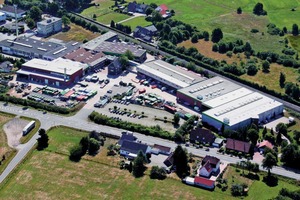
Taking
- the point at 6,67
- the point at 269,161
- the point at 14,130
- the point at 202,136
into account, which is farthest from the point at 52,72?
the point at 269,161

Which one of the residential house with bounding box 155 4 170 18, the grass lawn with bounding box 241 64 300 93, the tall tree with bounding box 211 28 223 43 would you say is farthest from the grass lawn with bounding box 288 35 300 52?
the residential house with bounding box 155 4 170 18

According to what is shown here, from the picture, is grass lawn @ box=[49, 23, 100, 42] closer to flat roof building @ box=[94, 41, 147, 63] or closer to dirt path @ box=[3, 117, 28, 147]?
flat roof building @ box=[94, 41, 147, 63]

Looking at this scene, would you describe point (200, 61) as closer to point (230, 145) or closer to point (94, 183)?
point (230, 145)

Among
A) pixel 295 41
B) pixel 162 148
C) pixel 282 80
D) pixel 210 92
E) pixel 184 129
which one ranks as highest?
pixel 295 41

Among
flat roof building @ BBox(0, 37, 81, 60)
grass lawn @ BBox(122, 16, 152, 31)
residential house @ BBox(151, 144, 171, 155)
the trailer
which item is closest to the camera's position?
residential house @ BBox(151, 144, 171, 155)

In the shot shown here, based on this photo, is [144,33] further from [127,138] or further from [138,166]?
[138,166]

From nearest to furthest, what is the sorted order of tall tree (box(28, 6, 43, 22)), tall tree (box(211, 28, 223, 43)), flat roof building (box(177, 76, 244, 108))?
flat roof building (box(177, 76, 244, 108)), tall tree (box(211, 28, 223, 43)), tall tree (box(28, 6, 43, 22))
